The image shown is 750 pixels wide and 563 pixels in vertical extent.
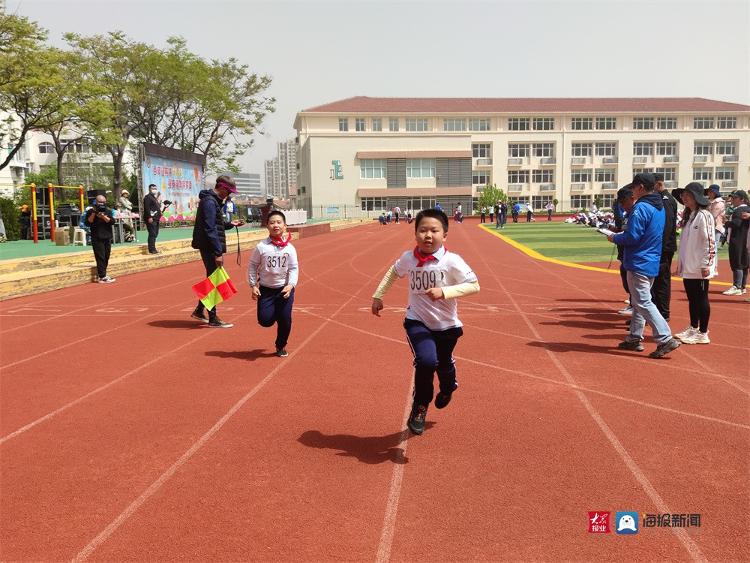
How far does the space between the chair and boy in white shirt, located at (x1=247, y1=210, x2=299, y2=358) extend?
54.1ft

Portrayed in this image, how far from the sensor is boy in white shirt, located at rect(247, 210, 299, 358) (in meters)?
6.95

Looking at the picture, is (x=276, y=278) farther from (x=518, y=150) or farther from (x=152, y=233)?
(x=518, y=150)

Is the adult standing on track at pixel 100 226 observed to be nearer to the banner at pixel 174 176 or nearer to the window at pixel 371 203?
the banner at pixel 174 176

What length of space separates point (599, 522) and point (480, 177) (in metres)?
83.2

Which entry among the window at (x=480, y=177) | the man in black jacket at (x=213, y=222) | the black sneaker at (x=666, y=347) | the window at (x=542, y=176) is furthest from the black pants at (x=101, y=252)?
the window at (x=542, y=176)

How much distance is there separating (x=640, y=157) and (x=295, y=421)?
292 feet

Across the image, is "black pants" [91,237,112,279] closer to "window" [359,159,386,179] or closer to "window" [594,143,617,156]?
"window" [359,159,386,179]

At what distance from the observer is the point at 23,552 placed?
2.99m

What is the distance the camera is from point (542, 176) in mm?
84688

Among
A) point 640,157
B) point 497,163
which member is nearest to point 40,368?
point 497,163

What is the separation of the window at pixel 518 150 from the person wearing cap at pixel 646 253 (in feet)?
262

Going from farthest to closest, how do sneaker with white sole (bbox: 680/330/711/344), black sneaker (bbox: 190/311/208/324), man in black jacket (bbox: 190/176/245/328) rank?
black sneaker (bbox: 190/311/208/324) → man in black jacket (bbox: 190/176/245/328) → sneaker with white sole (bbox: 680/330/711/344)

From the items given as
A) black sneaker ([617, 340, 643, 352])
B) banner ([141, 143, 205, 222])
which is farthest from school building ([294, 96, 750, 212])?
black sneaker ([617, 340, 643, 352])

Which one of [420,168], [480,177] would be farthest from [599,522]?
[480,177]
